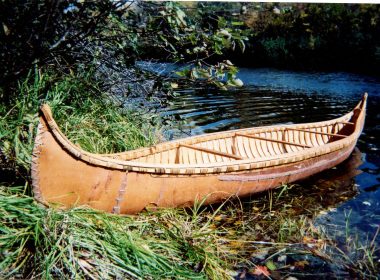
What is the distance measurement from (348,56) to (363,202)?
17.6 meters

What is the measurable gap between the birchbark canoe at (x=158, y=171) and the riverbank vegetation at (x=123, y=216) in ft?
0.65

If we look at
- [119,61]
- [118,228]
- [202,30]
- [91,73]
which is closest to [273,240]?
[118,228]

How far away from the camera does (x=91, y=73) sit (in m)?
5.72

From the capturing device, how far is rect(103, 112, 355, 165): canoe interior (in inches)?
195

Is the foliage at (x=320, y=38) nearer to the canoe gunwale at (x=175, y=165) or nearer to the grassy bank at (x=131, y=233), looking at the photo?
the canoe gunwale at (x=175, y=165)

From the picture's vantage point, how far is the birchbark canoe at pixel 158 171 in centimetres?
310

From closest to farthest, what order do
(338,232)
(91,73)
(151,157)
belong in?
1. (338,232)
2. (151,157)
3. (91,73)

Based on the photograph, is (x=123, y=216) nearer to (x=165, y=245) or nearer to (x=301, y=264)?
(x=165, y=245)

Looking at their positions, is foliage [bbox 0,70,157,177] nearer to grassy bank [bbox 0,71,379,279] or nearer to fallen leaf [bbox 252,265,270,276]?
grassy bank [bbox 0,71,379,279]

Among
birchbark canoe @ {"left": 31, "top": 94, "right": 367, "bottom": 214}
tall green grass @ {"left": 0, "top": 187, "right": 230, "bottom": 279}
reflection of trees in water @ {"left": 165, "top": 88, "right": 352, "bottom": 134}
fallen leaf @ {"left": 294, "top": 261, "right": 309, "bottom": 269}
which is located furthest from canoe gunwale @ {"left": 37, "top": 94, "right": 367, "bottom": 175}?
reflection of trees in water @ {"left": 165, "top": 88, "right": 352, "bottom": 134}

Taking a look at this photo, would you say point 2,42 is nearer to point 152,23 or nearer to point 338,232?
point 152,23

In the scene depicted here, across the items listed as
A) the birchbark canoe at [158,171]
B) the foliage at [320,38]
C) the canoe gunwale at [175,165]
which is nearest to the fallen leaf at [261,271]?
the birchbark canoe at [158,171]

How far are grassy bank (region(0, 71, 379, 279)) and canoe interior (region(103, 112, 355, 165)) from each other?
76 cm

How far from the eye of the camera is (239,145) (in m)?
6.44
